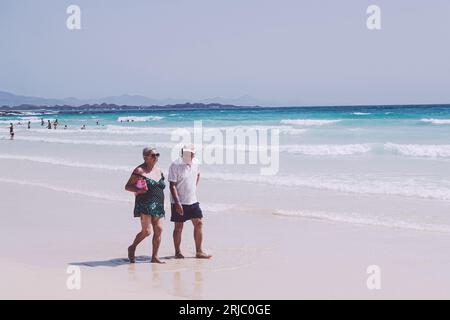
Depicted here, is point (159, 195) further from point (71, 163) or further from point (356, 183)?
point (71, 163)

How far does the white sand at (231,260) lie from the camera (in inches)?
222

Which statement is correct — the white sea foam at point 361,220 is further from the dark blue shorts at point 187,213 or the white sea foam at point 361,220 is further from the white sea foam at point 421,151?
the white sea foam at point 421,151

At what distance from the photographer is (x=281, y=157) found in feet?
67.1

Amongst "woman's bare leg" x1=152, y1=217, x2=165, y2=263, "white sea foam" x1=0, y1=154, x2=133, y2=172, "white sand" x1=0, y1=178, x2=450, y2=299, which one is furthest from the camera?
"white sea foam" x1=0, y1=154, x2=133, y2=172

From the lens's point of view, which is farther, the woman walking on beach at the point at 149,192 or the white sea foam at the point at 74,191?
the white sea foam at the point at 74,191

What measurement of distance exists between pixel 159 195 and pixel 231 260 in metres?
1.20

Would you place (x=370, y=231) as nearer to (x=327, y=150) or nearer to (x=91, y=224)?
(x=91, y=224)

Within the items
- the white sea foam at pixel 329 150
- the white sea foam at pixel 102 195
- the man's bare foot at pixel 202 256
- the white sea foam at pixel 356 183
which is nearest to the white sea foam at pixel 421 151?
the white sea foam at pixel 329 150

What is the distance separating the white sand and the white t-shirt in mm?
785

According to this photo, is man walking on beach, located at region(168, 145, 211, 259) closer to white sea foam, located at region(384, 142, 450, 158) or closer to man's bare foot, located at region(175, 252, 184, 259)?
man's bare foot, located at region(175, 252, 184, 259)

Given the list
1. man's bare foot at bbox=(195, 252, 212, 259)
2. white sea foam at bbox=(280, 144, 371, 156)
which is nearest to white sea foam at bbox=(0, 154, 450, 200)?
man's bare foot at bbox=(195, 252, 212, 259)

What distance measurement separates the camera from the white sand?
565cm

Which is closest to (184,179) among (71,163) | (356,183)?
(356,183)
